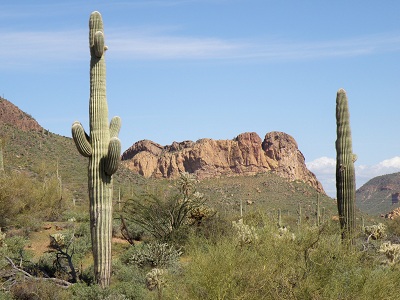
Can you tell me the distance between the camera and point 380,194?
121 m

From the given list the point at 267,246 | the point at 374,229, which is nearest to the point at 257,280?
the point at 267,246

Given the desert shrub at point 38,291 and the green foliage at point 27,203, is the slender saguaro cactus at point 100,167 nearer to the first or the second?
the desert shrub at point 38,291

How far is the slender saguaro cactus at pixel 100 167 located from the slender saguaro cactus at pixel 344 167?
5699mm

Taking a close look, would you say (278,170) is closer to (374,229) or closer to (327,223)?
(374,229)

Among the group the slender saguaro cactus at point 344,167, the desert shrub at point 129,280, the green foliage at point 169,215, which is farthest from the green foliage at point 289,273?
the green foliage at point 169,215

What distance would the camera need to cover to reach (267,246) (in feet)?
33.2

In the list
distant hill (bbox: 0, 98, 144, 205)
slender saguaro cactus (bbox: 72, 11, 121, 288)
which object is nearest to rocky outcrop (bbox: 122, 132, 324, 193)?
distant hill (bbox: 0, 98, 144, 205)

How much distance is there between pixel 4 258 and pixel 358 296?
10937 mm

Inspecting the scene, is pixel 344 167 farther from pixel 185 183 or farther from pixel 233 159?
pixel 233 159

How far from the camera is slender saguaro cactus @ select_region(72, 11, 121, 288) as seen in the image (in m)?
14.3

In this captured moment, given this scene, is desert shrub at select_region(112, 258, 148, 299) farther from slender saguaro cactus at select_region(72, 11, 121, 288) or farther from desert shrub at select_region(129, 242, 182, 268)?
slender saguaro cactus at select_region(72, 11, 121, 288)

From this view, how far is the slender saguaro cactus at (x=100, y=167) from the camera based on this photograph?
14.3 metres

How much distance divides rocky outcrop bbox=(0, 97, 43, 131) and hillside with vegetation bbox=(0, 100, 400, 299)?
31527mm

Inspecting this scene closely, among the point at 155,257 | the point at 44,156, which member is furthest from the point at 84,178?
the point at 155,257
